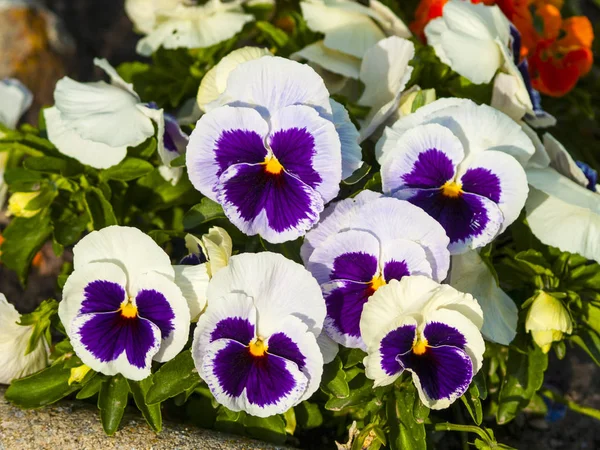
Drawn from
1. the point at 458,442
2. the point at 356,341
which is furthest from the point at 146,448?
the point at 458,442

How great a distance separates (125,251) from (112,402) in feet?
1.00

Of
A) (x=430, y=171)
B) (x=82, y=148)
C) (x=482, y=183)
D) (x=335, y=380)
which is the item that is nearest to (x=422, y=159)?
(x=430, y=171)

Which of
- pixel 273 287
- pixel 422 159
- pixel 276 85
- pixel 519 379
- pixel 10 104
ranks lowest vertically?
pixel 519 379

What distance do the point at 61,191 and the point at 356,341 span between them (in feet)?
2.78

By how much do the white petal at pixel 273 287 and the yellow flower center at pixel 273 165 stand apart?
0.16 meters

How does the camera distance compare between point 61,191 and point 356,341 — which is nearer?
point 356,341

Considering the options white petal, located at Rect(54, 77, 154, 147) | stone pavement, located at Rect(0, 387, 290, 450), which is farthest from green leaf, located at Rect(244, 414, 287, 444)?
white petal, located at Rect(54, 77, 154, 147)

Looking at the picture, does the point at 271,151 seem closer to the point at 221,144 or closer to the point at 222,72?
the point at 221,144

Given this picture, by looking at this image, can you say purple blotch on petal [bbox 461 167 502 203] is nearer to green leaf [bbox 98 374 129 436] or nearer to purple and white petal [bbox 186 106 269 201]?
purple and white petal [bbox 186 106 269 201]

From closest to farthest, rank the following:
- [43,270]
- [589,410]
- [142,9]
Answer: [589,410] < [142,9] < [43,270]

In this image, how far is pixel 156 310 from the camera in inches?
54.7

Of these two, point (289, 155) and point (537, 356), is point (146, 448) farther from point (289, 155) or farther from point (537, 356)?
point (537, 356)

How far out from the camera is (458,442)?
1832mm

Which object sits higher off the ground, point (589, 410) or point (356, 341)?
point (356, 341)
